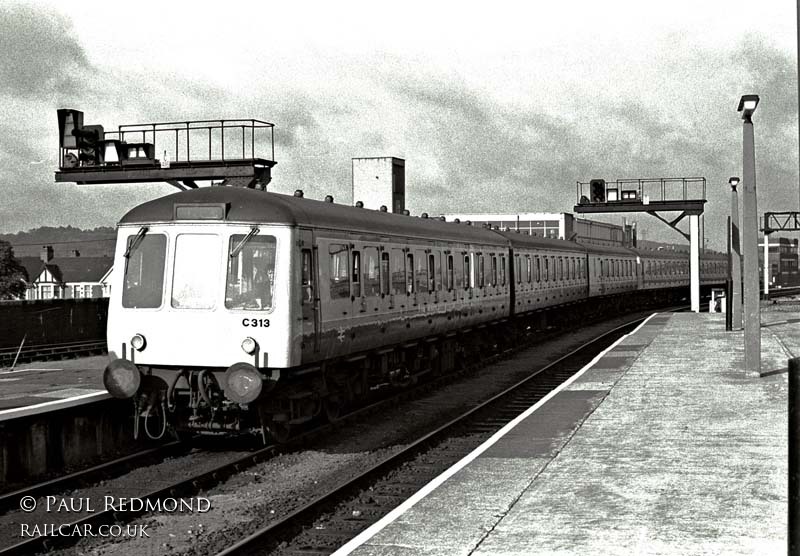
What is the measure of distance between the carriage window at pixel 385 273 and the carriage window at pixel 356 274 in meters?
1.13

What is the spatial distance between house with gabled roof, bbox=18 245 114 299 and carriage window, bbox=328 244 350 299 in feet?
266

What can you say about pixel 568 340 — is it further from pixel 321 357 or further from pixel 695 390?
pixel 321 357

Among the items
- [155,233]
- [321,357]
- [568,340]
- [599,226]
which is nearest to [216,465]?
[321,357]

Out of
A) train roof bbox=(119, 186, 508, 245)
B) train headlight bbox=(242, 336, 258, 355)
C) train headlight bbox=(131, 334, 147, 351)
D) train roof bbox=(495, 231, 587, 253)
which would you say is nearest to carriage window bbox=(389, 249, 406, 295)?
train roof bbox=(119, 186, 508, 245)

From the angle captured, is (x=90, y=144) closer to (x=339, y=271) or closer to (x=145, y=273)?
(x=339, y=271)

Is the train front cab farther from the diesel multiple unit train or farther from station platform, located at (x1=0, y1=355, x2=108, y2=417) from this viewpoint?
station platform, located at (x1=0, y1=355, x2=108, y2=417)

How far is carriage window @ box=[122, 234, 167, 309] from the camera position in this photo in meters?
12.2

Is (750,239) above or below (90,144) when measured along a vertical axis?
below

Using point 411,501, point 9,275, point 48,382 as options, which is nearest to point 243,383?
point 411,501

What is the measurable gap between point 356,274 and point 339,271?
0.75 meters

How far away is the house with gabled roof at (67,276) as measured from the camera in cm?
9528

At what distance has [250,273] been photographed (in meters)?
12.0

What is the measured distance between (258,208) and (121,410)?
4.18 meters

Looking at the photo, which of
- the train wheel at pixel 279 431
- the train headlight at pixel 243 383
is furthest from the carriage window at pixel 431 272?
→ the train headlight at pixel 243 383
